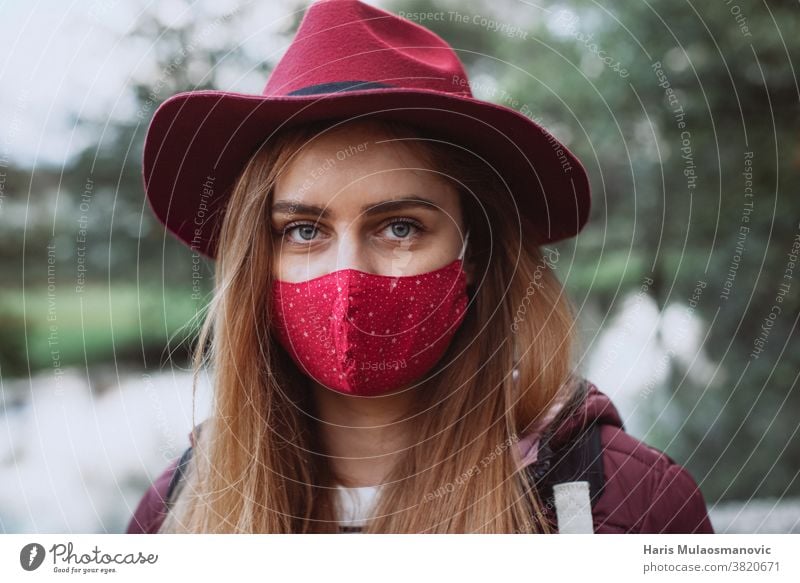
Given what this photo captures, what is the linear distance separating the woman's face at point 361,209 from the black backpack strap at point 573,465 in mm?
237

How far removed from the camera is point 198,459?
2.88 ft

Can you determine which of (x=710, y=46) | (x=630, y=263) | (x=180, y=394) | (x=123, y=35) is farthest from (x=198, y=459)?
(x=710, y=46)

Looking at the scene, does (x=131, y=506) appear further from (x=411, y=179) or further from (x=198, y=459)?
(x=411, y=179)

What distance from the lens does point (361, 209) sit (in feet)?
2.34

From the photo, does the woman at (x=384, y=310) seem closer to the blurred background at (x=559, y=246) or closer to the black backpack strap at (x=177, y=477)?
the black backpack strap at (x=177, y=477)

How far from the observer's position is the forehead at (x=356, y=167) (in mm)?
712

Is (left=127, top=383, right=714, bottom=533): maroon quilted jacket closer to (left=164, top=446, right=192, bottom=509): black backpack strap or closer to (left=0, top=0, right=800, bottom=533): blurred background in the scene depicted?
(left=0, top=0, right=800, bottom=533): blurred background

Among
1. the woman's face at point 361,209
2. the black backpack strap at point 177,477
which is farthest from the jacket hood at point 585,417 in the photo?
the black backpack strap at point 177,477

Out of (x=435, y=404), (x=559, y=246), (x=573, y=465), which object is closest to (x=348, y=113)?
(x=435, y=404)

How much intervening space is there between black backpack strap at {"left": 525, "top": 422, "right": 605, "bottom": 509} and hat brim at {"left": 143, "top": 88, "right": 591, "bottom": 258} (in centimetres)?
25

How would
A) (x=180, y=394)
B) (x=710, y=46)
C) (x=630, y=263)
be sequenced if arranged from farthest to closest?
(x=630, y=263), (x=710, y=46), (x=180, y=394)
